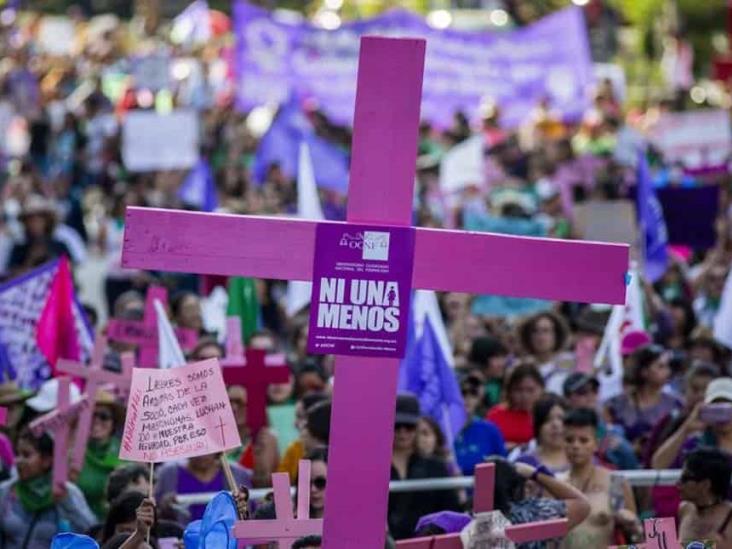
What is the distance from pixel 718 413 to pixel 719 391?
218 millimetres

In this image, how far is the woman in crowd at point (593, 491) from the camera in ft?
30.3

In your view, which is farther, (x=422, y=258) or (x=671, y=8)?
(x=671, y=8)

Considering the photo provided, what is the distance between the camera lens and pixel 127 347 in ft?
41.0

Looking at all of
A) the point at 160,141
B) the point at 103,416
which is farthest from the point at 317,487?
the point at 160,141

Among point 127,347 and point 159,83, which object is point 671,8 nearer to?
point 159,83

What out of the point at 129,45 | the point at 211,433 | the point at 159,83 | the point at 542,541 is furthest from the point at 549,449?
the point at 129,45

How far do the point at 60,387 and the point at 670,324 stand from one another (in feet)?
17.0

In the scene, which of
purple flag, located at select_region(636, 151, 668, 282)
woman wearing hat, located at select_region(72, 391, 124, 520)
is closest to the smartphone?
woman wearing hat, located at select_region(72, 391, 124, 520)

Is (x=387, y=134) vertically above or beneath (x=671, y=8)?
beneath

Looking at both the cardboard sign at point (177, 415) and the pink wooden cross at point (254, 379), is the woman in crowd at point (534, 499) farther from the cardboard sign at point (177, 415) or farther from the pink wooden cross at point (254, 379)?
the pink wooden cross at point (254, 379)

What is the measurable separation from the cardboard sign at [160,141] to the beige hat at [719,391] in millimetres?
11461

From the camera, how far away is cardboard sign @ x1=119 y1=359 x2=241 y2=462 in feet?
24.3

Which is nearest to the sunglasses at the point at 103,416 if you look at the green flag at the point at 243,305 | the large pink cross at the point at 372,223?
the green flag at the point at 243,305

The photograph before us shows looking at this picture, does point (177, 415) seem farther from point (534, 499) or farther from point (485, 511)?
point (534, 499)
